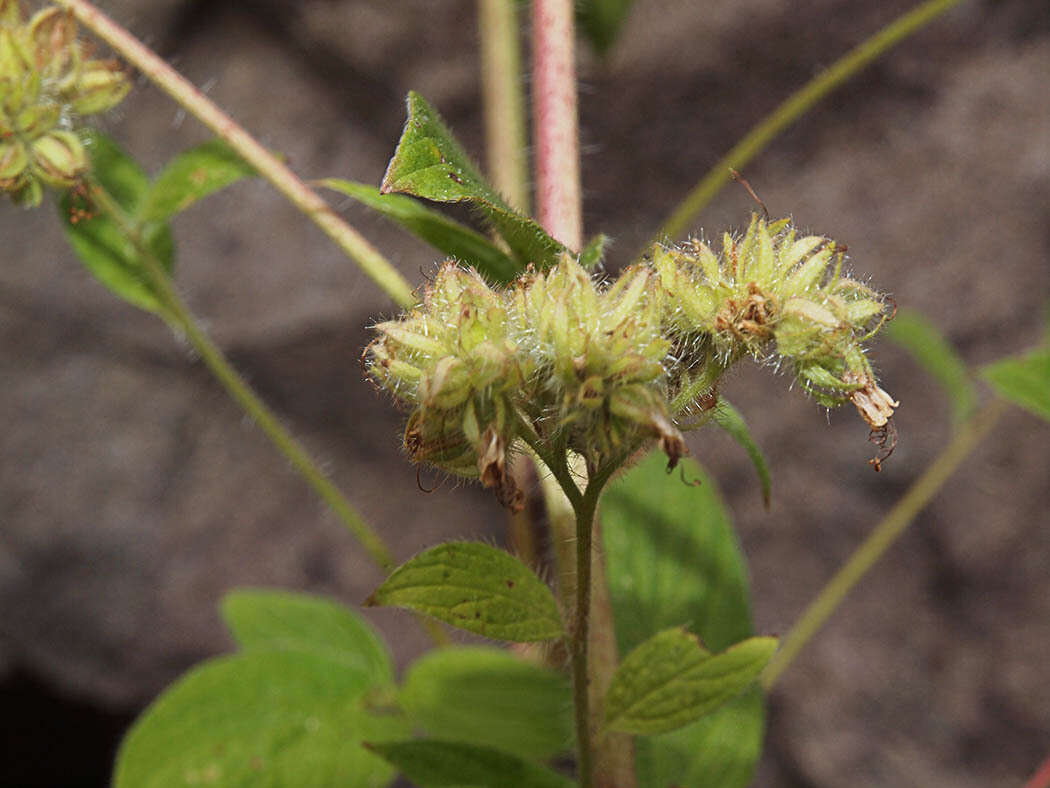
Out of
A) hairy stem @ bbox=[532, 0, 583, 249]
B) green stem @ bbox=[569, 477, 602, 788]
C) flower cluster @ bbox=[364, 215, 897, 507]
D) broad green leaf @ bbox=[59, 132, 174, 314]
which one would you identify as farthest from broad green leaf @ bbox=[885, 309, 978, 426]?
broad green leaf @ bbox=[59, 132, 174, 314]

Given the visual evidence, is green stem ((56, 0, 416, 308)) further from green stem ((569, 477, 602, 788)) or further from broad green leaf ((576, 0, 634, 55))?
broad green leaf ((576, 0, 634, 55))

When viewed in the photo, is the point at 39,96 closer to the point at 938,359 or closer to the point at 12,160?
the point at 12,160

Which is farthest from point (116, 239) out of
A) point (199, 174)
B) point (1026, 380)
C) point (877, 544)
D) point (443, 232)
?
point (877, 544)

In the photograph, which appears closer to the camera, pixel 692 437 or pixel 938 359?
pixel 938 359

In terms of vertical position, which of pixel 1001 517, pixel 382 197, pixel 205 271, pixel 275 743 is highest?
pixel 205 271

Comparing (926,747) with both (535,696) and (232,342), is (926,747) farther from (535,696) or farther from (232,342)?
(232,342)

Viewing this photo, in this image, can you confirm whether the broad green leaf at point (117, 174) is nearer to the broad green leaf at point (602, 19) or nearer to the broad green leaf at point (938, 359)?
the broad green leaf at point (602, 19)

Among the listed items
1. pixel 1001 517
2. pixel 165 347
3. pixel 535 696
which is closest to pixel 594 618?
pixel 535 696
